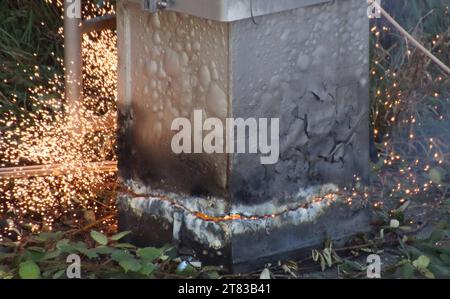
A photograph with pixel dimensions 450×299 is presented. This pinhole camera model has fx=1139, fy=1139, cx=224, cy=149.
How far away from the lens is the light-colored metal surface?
3379 millimetres

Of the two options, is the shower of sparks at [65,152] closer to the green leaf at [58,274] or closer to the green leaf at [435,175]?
the green leaf at [58,274]

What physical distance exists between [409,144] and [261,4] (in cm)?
160

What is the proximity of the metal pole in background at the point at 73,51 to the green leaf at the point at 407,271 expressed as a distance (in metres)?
1.65

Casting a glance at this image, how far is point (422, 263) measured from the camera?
3615mm

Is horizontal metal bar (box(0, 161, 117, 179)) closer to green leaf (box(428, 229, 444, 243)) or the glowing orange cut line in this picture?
the glowing orange cut line

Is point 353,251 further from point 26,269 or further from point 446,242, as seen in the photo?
point 26,269

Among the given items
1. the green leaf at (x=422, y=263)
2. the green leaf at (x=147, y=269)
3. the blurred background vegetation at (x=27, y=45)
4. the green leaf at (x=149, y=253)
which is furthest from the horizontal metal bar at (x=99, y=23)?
the green leaf at (x=422, y=263)

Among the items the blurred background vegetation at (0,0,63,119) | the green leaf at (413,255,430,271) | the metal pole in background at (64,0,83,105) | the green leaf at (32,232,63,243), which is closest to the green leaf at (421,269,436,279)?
the green leaf at (413,255,430,271)

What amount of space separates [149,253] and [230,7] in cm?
82

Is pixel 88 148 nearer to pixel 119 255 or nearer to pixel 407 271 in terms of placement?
pixel 119 255

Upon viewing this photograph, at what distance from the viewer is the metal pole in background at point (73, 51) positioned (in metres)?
4.63

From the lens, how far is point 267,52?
352 cm

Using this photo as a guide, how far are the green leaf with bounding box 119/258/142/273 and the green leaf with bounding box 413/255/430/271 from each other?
0.88 meters

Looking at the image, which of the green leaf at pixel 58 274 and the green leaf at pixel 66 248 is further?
the green leaf at pixel 66 248
